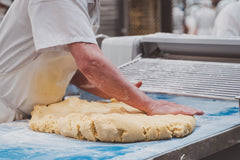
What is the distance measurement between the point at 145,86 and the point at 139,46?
0.44 metres

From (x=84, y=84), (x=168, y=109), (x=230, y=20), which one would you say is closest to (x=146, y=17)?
(x=230, y=20)

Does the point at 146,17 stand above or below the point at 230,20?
below

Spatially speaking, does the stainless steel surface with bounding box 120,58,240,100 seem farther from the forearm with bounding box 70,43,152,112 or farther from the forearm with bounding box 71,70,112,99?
the forearm with bounding box 70,43,152,112

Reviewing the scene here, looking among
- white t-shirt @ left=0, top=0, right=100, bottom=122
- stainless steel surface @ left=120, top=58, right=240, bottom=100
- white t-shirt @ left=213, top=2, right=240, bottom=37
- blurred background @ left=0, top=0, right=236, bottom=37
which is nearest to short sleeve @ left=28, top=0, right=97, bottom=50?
white t-shirt @ left=0, top=0, right=100, bottom=122

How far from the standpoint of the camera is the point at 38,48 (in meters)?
1.44

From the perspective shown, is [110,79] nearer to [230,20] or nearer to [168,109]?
[168,109]

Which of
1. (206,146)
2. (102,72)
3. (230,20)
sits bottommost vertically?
(206,146)

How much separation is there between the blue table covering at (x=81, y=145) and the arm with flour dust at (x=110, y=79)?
4.9 inches

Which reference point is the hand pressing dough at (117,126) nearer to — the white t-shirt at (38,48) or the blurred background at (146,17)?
the white t-shirt at (38,48)

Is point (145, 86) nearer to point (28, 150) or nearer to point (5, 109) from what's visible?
point (5, 109)

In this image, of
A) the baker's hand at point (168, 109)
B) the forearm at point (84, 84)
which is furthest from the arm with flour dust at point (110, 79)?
the forearm at point (84, 84)

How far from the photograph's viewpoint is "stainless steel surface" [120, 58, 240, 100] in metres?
1.96

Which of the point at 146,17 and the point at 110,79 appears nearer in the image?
the point at 110,79

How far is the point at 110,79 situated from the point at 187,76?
33.3 inches
